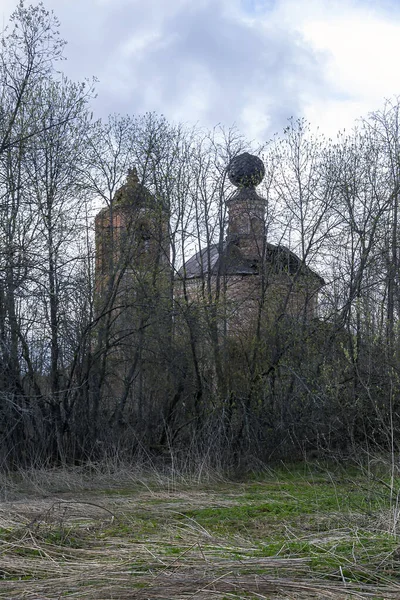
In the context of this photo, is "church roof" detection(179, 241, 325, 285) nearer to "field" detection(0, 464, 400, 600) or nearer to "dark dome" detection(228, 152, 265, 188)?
"dark dome" detection(228, 152, 265, 188)

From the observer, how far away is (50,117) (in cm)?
1548

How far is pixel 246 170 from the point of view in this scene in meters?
17.0

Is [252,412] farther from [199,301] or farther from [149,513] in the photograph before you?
[149,513]

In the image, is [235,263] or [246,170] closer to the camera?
[246,170]

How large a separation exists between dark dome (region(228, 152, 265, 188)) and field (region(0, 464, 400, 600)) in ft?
28.5

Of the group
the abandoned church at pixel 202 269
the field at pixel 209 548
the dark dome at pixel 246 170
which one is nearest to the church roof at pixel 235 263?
the abandoned church at pixel 202 269

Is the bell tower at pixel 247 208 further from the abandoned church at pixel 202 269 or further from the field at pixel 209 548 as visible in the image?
the field at pixel 209 548

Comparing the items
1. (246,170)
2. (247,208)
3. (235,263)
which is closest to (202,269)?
(235,263)

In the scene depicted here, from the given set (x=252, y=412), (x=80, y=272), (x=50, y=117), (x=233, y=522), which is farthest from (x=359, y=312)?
(x=233, y=522)

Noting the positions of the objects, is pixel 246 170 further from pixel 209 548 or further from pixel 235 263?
pixel 209 548

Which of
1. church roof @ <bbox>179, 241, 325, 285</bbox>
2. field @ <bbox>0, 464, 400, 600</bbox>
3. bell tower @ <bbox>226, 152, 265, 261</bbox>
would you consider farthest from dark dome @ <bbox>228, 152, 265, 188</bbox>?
field @ <bbox>0, 464, 400, 600</bbox>

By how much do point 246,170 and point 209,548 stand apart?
12162 mm

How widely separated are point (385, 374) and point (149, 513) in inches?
269

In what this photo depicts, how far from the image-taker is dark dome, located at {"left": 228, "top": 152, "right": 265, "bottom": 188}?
16.9m
